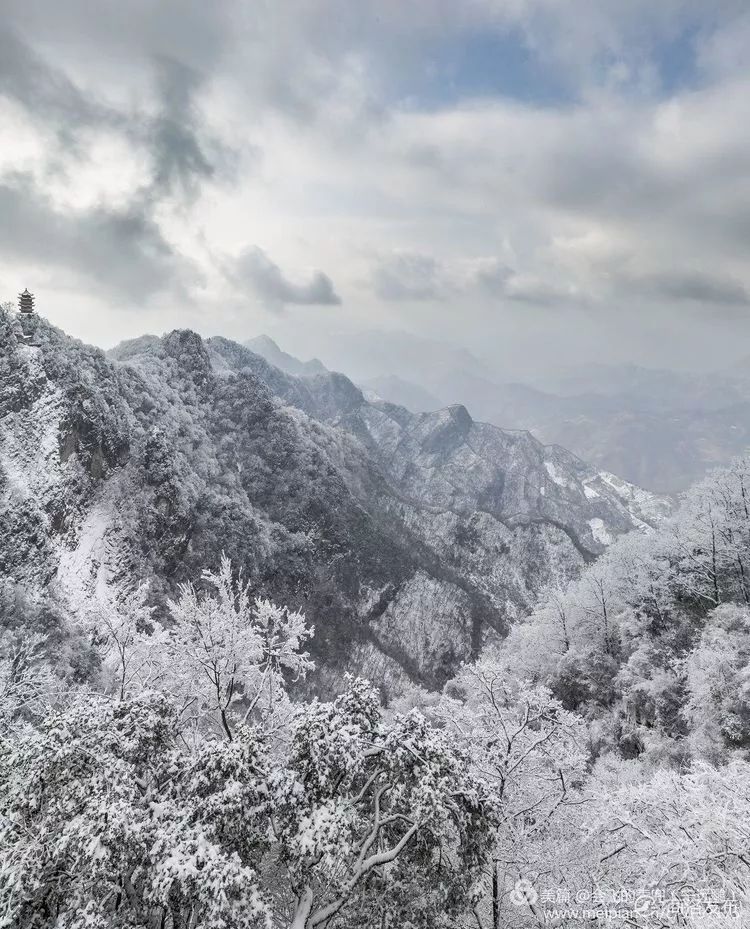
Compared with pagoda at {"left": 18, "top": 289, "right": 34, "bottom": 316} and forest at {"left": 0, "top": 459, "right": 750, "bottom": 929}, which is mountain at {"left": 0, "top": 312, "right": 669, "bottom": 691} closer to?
pagoda at {"left": 18, "top": 289, "right": 34, "bottom": 316}

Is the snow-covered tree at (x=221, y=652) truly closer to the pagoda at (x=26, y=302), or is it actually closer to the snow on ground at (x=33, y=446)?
the snow on ground at (x=33, y=446)

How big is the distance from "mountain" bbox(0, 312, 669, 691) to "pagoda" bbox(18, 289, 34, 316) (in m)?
3.20

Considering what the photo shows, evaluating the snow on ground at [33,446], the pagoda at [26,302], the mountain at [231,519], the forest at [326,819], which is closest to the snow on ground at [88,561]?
the mountain at [231,519]

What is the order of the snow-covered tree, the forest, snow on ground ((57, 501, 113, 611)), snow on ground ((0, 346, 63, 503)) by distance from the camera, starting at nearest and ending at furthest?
1. the forest
2. the snow-covered tree
3. snow on ground ((57, 501, 113, 611))
4. snow on ground ((0, 346, 63, 503))

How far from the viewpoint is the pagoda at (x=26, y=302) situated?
82.1 metres

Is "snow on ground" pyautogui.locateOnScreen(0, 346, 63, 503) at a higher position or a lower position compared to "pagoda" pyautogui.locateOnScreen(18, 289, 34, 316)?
lower

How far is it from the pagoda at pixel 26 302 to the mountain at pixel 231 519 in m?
3.20

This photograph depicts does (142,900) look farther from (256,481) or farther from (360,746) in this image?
(256,481)

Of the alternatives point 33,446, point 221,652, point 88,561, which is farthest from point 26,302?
point 221,652

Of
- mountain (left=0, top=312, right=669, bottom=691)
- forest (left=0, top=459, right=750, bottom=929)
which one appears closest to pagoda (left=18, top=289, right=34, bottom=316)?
mountain (left=0, top=312, right=669, bottom=691)

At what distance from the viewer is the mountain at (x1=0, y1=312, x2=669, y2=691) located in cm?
7281

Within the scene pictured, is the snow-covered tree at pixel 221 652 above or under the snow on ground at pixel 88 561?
above

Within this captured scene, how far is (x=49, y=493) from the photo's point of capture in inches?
2840

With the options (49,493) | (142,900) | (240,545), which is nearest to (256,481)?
(240,545)
